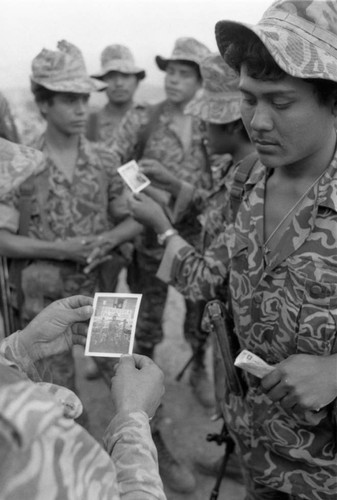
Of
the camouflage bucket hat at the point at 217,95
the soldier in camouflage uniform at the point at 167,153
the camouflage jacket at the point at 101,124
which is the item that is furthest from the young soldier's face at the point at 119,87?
the camouflage bucket hat at the point at 217,95

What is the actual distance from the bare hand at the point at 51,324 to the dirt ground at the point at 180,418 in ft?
5.64

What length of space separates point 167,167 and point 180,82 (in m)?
0.92

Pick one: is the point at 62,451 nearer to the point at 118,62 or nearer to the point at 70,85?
the point at 70,85

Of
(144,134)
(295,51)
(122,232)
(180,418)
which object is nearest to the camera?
(295,51)

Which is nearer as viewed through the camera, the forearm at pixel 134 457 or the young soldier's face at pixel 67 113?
the forearm at pixel 134 457

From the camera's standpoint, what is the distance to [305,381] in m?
1.63

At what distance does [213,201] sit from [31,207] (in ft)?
3.37

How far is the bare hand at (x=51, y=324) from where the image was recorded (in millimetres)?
1766

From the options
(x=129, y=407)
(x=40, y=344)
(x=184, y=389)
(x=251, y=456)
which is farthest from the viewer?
(x=184, y=389)

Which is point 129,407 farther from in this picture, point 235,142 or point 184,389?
point 184,389

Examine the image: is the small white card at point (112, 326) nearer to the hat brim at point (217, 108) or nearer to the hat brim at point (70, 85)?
the hat brim at point (217, 108)

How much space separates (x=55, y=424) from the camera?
79cm

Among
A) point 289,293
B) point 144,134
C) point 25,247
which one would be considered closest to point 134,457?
point 289,293

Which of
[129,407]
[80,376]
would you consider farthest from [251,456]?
[80,376]
